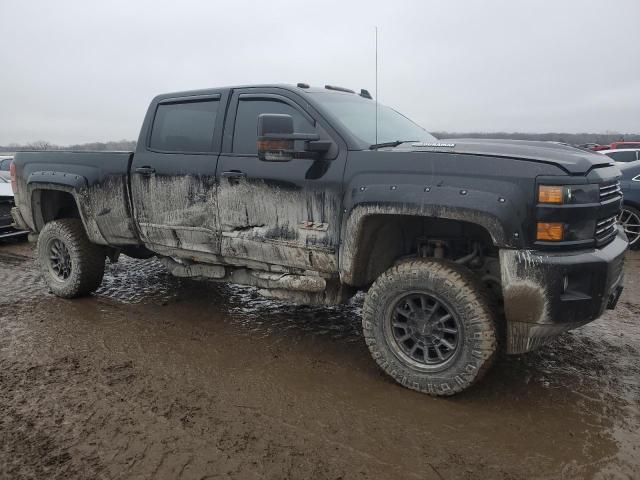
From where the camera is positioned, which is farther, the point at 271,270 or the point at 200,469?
the point at 271,270

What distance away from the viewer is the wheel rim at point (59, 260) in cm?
537

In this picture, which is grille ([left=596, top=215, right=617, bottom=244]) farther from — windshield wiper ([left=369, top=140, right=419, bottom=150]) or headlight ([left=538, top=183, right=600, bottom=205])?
windshield wiper ([left=369, top=140, right=419, bottom=150])

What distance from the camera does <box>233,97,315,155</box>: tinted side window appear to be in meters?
3.93

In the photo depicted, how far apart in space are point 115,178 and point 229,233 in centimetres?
144

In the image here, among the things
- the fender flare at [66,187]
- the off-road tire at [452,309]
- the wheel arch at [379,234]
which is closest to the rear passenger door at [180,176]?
the fender flare at [66,187]

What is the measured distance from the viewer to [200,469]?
8.18 feet

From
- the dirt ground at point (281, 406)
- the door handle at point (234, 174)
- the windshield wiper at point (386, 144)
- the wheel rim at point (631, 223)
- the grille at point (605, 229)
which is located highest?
the windshield wiper at point (386, 144)

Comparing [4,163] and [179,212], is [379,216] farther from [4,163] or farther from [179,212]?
[4,163]

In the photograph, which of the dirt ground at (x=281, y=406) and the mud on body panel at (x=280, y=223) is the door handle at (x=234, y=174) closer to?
the mud on body panel at (x=280, y=223)

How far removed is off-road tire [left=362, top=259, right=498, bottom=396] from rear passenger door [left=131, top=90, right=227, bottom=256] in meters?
1.52

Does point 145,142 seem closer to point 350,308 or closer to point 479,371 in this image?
point 350,308

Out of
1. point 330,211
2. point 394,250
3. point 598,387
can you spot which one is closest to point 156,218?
point 330,211

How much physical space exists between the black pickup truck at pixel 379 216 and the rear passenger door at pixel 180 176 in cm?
1

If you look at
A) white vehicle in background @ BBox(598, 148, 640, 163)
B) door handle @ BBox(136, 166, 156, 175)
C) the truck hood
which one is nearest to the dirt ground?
door handle @ BBox(136, 166, 156, 175)
